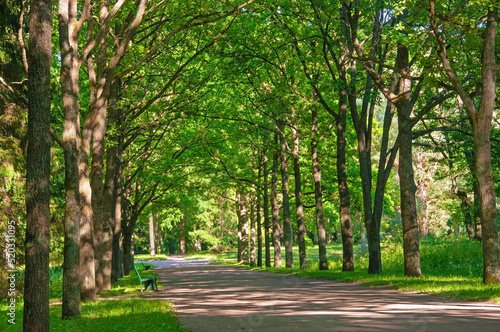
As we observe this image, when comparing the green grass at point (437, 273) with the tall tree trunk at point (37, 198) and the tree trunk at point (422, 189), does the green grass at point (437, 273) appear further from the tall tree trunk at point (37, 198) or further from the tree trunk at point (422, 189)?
the tree trunk at point (422, 189)

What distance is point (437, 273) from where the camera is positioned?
69.6 feet

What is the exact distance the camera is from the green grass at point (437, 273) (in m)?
13.1

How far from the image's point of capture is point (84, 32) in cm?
2294

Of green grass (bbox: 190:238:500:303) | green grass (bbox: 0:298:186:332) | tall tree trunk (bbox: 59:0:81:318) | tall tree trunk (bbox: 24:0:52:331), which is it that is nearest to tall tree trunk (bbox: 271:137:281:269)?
green grass (bbox: 190:238:500:303)

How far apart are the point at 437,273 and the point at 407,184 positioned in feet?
16.5

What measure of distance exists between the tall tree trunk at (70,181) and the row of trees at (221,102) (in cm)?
3

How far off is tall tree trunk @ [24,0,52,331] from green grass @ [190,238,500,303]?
886 cm

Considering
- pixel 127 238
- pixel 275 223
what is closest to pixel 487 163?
pixel 275 223

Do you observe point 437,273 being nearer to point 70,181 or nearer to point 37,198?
point 70,181

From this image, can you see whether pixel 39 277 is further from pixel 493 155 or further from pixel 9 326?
pixel 493 155

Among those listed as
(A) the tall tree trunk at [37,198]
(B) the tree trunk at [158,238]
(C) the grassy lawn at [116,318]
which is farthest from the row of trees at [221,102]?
(B) the tree trunk at [158,238]

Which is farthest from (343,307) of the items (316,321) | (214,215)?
(214,215)

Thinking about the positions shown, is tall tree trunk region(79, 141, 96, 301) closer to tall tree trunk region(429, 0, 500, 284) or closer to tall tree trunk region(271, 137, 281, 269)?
tall tree trunk region(429, 0, 500, 284)

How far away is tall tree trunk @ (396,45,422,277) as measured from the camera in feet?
59.4
